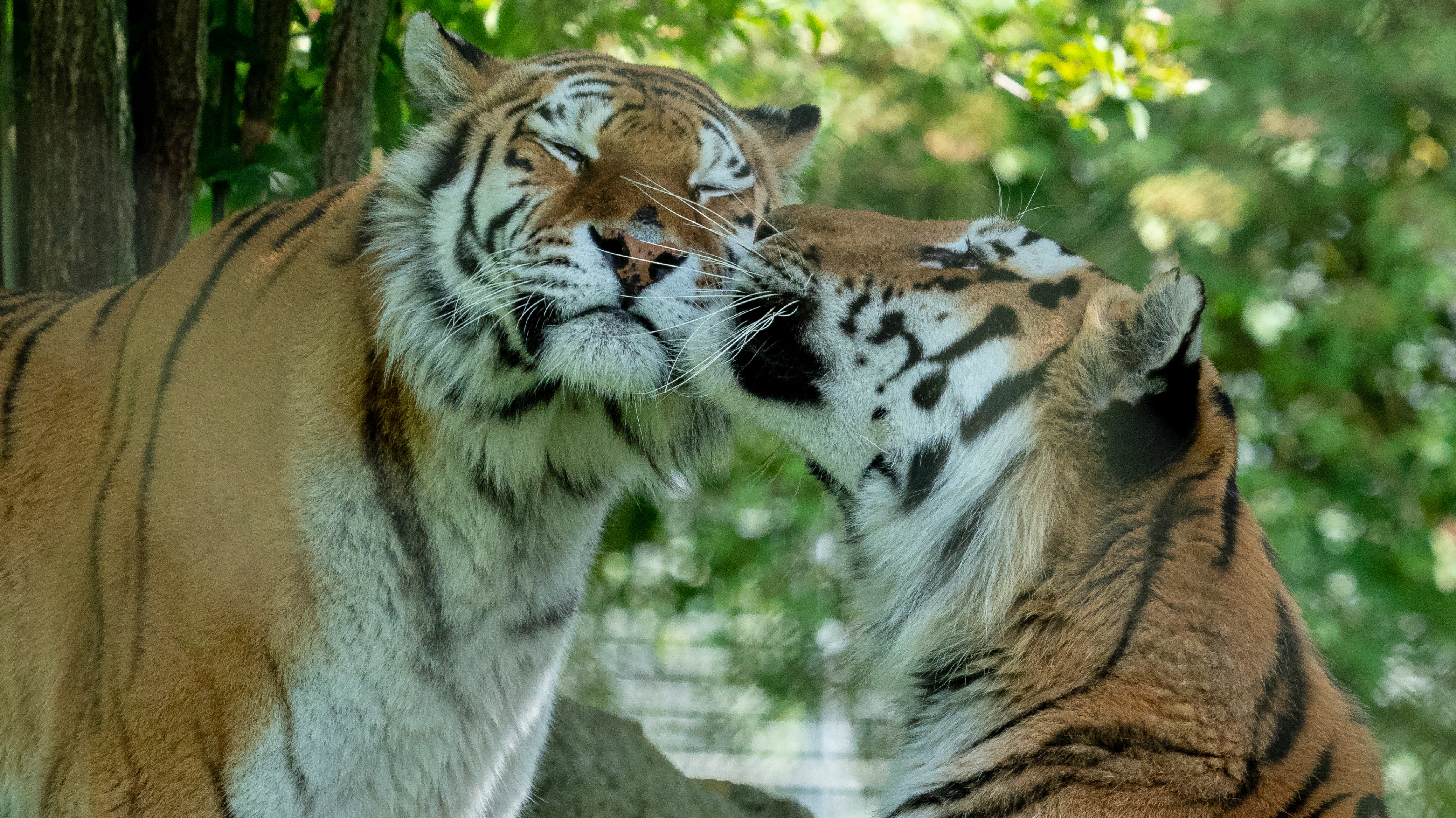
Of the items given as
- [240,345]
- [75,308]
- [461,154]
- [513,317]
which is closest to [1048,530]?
[513,317]

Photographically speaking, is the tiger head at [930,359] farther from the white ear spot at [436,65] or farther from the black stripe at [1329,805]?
the white ear spot at [436,65]

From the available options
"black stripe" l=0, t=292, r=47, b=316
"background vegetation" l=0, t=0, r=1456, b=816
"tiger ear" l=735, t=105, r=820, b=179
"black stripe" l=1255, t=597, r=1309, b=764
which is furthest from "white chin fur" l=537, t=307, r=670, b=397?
"background vegetation" l=0, t=0, r=1456, b=816

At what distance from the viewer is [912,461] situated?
1.53 m

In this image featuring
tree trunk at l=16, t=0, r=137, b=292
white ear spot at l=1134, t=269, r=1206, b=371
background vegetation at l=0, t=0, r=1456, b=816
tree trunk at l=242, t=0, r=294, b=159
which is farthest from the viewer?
background vegetation at l=0, t=0, r=1456, b=816

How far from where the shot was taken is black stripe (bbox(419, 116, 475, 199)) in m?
1.84

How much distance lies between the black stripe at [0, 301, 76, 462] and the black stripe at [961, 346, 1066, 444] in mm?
1444

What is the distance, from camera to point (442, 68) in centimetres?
191

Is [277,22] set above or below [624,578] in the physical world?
above

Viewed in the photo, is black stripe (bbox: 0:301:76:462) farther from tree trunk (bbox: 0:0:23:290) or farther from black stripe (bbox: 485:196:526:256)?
black stripe (bbox: 485:196:526:256)

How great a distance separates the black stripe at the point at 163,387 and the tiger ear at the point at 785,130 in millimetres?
837

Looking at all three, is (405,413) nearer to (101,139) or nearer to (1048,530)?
(1048,530)

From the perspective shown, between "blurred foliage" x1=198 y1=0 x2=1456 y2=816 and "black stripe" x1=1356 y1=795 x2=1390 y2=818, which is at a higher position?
"black stripe" x1=1356 y1=795 x2=1390 y2=818

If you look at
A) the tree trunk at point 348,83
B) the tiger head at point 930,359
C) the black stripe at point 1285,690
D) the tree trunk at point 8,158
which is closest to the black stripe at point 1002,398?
the tiger head at point 930,359

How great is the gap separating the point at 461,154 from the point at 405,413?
422 mm
